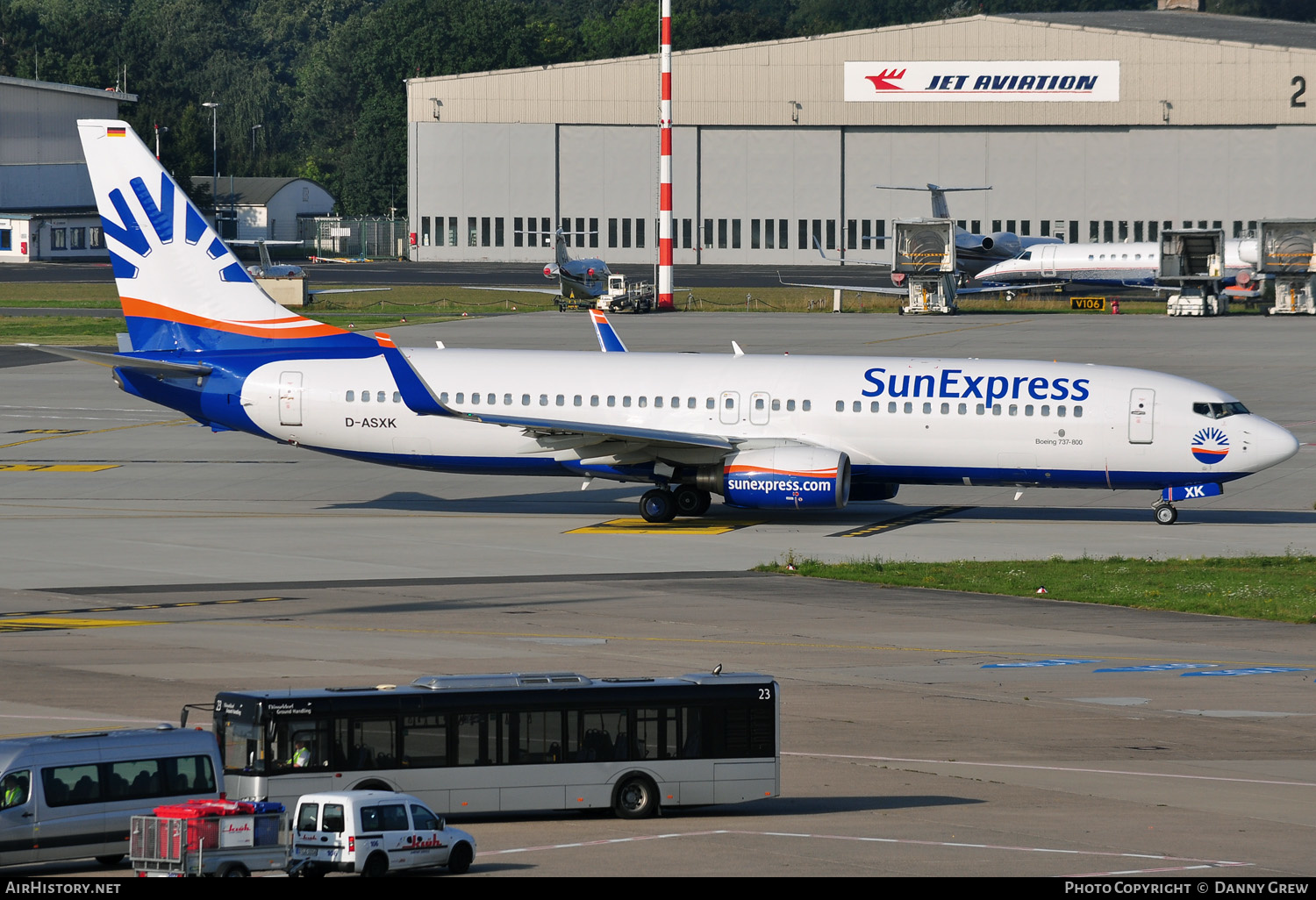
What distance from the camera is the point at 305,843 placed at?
17953mm

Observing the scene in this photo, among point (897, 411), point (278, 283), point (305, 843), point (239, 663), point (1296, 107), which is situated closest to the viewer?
point (305, 843)

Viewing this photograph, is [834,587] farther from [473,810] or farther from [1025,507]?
[473,810]

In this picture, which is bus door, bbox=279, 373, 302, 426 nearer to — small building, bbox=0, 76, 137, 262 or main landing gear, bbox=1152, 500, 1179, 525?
main landing gear, bbox=1152, 500, 1179, 525

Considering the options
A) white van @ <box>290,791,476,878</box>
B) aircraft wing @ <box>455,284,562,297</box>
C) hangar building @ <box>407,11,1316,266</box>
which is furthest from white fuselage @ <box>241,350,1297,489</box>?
hangar building @ <box>407,11,1316,266</box>

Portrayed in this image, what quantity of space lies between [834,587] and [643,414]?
10.5 m

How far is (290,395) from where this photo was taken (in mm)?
47344

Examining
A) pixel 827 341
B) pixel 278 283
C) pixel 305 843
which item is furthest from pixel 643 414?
pixel 278 283

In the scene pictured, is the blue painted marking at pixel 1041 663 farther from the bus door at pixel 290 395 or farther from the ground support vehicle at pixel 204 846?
the bus door at pixel 290 395

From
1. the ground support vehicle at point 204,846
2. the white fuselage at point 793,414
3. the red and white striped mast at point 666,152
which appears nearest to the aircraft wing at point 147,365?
the white fuselage at point 793,414

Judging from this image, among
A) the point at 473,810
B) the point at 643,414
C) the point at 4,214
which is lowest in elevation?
the point at 473,810

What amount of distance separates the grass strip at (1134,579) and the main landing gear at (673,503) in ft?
18.2

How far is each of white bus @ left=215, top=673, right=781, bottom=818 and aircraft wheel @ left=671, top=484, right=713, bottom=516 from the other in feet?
79.3

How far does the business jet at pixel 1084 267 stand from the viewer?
124 metres

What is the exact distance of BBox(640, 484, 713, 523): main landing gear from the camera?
46.7 m
